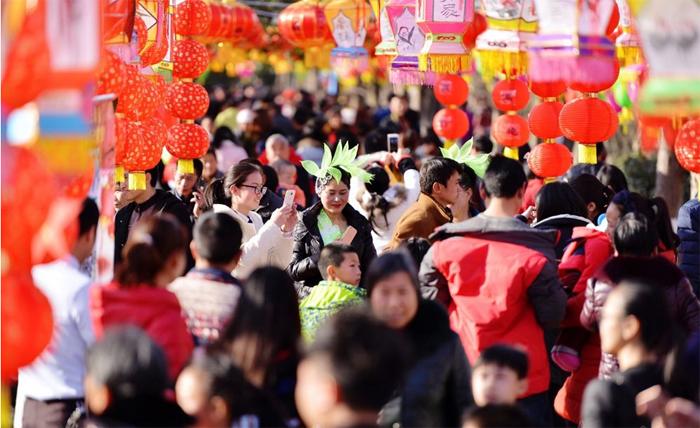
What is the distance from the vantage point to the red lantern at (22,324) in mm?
4848

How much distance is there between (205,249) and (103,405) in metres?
1.15

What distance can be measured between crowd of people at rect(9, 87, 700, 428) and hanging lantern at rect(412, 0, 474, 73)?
6.57ft

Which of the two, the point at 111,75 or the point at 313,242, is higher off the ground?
the point at 111,75

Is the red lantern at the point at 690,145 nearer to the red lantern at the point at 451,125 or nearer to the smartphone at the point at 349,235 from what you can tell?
the smartphone at the point at 349,235

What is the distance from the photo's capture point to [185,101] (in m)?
9.72

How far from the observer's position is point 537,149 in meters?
10.2

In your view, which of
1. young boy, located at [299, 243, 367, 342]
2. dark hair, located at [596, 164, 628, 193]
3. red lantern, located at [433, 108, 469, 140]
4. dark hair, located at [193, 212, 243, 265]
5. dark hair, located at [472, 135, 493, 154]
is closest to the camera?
dark hair, located at [193, 212, 243, 265]

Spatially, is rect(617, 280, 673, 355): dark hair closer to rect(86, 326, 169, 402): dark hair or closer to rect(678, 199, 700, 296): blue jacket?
rect(86, 326, 169, 402): dark hair

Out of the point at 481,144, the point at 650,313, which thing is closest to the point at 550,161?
the point at 481,144

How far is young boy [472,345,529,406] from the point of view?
4.91 m

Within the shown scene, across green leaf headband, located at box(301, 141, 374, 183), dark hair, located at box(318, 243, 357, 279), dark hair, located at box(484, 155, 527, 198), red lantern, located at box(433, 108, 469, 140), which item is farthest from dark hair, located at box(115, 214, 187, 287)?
red lantern, located at box(433, 108, 469, 140)

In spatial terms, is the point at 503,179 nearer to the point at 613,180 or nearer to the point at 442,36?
the point at 613,180

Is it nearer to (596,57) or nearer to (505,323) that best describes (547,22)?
(596,57)

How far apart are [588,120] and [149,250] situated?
15.7 ft
